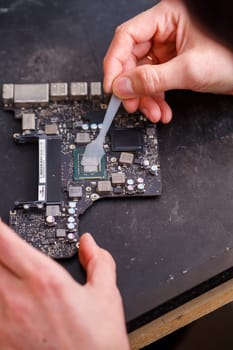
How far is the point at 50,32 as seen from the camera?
1.33 m

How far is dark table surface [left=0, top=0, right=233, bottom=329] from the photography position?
1023 mm

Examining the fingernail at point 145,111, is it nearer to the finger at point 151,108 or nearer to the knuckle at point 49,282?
the finger at point 151,108

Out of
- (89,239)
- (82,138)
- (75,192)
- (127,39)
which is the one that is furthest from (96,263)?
(127,39)

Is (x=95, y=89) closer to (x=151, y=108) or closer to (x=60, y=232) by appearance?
(x=151, y=108)

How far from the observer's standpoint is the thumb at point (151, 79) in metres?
1.08

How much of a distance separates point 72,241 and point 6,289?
0.19 meters

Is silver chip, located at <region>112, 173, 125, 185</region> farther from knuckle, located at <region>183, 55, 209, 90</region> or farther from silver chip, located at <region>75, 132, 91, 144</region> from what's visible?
knuckle, located at <region>183, 55, 209, 90</region>

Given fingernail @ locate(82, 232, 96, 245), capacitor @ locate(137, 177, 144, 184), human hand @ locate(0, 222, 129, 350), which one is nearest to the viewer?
human hand @ locate(0, 222, 129, 350)

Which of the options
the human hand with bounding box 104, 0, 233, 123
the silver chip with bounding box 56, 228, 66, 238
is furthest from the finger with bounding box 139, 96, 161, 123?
the silver chip with bounding box 56, 228, 66, 238

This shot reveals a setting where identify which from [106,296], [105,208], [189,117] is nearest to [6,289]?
[106,296]

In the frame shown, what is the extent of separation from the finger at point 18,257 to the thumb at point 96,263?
9 cm

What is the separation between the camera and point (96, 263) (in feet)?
3.10

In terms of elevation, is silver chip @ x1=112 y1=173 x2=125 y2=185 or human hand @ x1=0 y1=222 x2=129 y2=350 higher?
silver chip @ x1=112 y1=173 x2=125 y2=185

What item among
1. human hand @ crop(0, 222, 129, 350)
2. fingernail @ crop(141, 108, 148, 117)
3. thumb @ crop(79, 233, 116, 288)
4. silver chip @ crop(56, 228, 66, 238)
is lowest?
human hand @ crop(0, 222, 129, 350)
